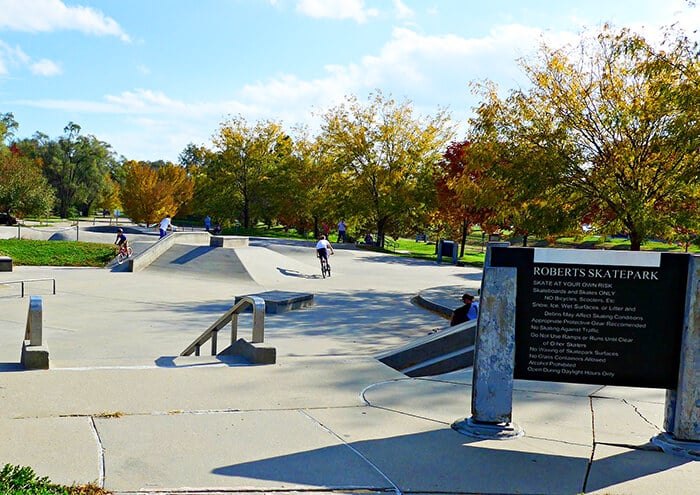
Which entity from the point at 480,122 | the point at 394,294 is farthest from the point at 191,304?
the point at 480,122

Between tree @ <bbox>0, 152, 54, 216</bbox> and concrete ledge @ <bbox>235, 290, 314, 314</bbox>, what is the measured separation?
1594 inches

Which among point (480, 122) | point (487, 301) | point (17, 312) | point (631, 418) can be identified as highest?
point (480, 122)

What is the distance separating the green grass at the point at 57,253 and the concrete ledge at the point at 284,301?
516 inches

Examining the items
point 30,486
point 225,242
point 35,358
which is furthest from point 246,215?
point 30,486

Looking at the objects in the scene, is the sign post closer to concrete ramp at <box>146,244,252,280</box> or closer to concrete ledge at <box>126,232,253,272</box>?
concrete ramp at <box>146,244,252,280</box>

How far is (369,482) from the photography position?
4.32 metres

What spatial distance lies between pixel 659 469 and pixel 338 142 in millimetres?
39505

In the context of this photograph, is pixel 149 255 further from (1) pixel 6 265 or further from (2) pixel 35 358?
(2) pixel 35 358

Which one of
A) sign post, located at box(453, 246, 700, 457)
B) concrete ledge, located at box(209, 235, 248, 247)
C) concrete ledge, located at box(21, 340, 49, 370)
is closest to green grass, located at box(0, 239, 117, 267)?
concrete ledge, located at box(209, 235, 248, 247)

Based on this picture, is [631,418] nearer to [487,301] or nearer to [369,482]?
[487,301]

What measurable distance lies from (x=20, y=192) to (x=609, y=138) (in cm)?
4637

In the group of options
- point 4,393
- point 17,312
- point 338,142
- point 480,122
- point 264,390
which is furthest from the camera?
point 338,142

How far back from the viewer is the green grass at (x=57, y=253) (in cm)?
2803

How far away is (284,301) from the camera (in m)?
17.1
